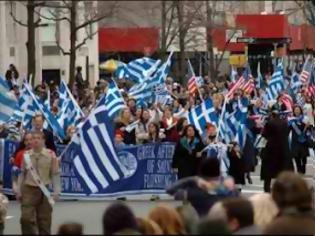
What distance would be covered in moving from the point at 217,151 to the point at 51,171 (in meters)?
6.61

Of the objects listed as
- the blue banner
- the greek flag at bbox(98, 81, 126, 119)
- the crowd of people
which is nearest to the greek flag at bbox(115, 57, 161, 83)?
the crowd of people

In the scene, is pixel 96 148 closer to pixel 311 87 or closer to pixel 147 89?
pixel 147 89

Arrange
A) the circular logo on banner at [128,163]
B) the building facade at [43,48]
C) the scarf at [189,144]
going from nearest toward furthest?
the scarf at [189,144] < the circular logo on banner at [128,163] < the building facade at [43,48]

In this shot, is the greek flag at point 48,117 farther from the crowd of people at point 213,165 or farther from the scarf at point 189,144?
the scarf at point 189,144

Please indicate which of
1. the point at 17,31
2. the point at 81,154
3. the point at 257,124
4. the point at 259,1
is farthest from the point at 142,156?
the point at 259,1

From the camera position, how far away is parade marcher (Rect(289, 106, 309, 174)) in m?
23.8

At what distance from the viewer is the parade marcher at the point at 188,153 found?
18812 mm

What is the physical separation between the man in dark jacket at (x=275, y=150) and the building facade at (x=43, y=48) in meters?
24.2

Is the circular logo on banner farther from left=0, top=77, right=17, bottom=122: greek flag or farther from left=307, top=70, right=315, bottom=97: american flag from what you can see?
left=307, top=70, right=315, bottom=97: american flag

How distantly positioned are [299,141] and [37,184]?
11758mm

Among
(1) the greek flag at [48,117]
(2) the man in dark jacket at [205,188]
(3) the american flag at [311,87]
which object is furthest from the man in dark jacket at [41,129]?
(3) the american flag at [311,87]

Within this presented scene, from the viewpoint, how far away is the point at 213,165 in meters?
9.48

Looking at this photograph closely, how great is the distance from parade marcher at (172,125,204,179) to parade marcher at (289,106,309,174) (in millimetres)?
5118

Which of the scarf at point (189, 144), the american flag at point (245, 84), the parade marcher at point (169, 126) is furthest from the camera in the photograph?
the american flag at point (245, 84)
